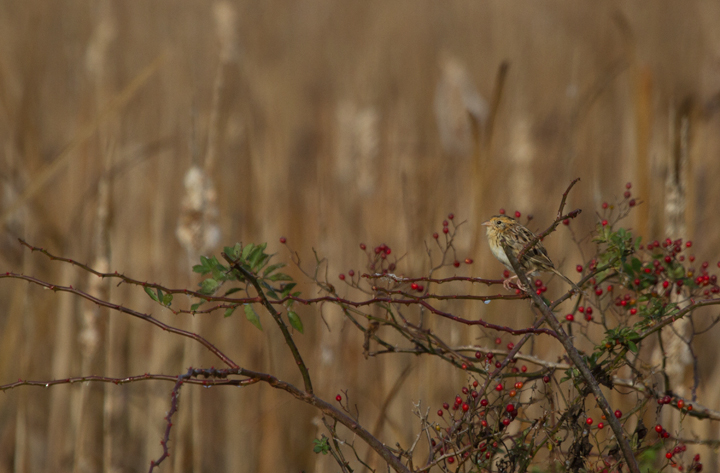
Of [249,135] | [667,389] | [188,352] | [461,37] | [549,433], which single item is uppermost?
[461,37]

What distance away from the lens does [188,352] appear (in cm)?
278

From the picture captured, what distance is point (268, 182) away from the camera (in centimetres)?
378

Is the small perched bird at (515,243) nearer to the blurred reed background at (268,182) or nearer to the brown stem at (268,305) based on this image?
the blurred reed background at (268,182)

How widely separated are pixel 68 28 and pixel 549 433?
217 inches

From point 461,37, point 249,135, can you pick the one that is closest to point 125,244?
point 249,135

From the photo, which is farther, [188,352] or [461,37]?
[461,37]

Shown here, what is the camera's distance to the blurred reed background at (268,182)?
271 centimetres

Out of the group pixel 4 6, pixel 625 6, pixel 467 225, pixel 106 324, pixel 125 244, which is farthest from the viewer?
pixel 625 6

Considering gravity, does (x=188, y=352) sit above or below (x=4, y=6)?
below

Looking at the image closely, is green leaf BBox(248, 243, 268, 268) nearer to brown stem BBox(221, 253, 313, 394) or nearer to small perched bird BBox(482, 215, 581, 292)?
brown stem BBox(221, 253, 313, 394)

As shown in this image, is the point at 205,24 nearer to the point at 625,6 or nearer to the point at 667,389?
the point at 625,6

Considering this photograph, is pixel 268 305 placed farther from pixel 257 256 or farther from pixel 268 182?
pixel 268 182

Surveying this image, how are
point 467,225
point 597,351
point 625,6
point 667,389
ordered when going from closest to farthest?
point 597,351 → point 667,389 → point 467,225 → point 625,6

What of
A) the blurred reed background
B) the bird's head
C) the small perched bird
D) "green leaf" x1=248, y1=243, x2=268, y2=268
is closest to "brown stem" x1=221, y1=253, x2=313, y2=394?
"green leaf" x1=248, y1=243, x2=268, y2=268
